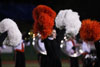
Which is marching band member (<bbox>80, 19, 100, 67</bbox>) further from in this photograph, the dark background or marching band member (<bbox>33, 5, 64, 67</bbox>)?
the dark background

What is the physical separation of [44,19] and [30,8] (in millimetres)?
12446

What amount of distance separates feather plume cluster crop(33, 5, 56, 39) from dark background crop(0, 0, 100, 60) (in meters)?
8.84

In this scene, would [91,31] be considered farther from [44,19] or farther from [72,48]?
[72,48]

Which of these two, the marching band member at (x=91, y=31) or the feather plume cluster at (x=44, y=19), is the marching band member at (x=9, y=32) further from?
the marching band member at (x=91, y=31)

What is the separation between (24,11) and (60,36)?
12298 mm

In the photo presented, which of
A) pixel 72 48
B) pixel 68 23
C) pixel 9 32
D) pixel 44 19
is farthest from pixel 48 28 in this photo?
pixel 72 48

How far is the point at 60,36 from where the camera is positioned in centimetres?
429

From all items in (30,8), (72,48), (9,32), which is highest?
(30,8)

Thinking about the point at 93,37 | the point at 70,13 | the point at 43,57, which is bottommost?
the point at 43,57

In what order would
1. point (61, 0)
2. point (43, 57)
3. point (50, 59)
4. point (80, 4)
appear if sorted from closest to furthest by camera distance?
point (50, 59), point (43, 57), point (80, 4), point (61, 0)

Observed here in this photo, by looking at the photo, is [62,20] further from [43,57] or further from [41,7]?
[43,57]

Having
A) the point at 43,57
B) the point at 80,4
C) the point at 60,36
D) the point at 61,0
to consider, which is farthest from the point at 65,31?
the point at 61,0

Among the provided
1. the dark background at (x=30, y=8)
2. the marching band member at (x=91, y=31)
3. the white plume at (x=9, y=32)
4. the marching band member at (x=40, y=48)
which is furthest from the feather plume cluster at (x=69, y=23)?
the dark background at (x=30, y=8)

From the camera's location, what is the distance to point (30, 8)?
16.6m
